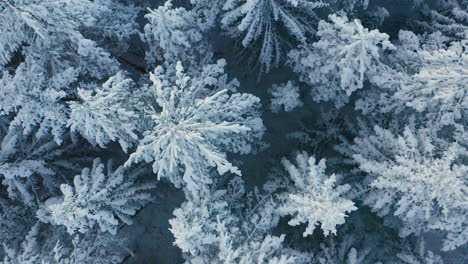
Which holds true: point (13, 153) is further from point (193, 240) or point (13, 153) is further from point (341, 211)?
point (341, 211)

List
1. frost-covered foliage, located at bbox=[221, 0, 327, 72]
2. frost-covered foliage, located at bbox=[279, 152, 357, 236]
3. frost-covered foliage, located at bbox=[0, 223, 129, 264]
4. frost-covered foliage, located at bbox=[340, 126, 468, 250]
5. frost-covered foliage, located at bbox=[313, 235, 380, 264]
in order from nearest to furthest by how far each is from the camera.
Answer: frost-covered foliage, located at bbox=[279, 152, 357, 236], frost-covered foliage, located at bbox=[340, 126, 468, 250], frost-covered foliage, located at bbox=[221, 0, 327, 72], frost-covered foliage, located at bbox=[0, 223, 129, 264], frost-covered foliage, located at bbox=[313, 235, 380, 264]

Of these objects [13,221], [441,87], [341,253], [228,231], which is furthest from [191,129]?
[13,221]

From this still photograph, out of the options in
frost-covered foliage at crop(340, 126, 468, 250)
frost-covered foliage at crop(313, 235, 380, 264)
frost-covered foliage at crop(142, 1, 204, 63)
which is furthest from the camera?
frost-covered foliage at crop(313, 235, 380, 264)

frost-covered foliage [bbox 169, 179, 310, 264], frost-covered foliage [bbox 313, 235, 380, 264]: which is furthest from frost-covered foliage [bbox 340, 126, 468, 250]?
frost-covered foliage [bbox 169, 179, 310, 264]

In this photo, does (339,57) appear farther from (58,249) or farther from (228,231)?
(58,249)

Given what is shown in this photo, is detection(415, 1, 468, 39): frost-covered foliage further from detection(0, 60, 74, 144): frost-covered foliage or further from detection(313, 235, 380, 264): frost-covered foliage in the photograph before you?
detection(0, 60, 74, 144): frost-covered foliage

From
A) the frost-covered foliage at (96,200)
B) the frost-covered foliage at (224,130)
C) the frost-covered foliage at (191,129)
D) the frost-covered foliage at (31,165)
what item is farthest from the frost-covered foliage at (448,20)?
the frost-covered foliage at (31,165)

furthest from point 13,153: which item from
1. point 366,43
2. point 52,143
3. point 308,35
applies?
point 366,43
